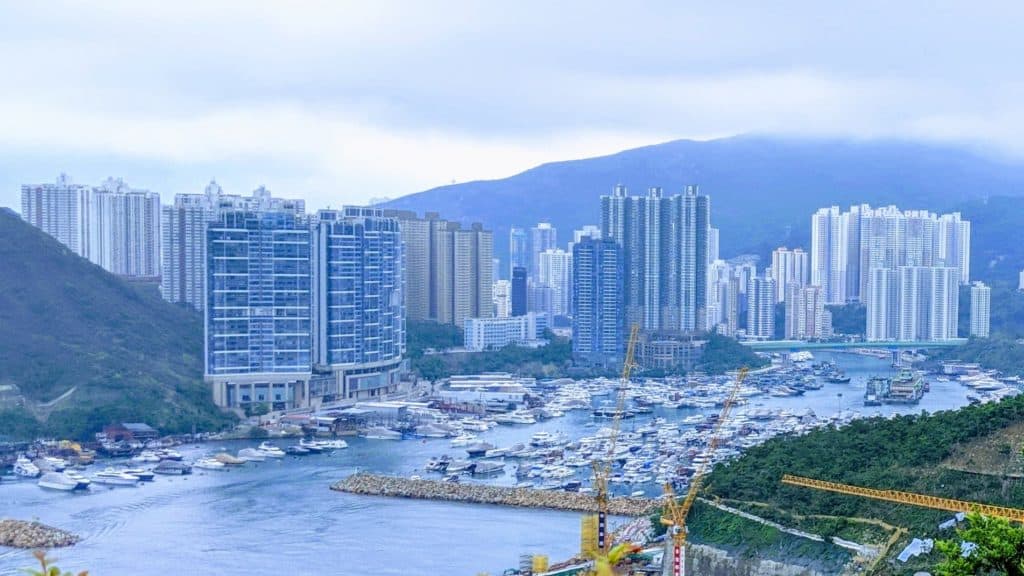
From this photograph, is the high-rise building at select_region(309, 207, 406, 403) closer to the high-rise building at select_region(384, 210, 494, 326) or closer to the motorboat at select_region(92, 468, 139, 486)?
the motorboat at select_region(92, 468, 139, 486)

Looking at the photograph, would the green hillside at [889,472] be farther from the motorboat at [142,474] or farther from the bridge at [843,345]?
the bridge at [843,345]

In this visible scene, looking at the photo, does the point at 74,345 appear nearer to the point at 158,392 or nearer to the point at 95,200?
the point at 158,392

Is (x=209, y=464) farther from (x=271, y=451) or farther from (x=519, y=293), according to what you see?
(x=519, y=293)

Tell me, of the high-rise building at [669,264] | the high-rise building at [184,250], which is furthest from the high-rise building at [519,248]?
the high-rise building at [184,250]

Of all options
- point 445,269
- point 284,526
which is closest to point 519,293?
point 445,269

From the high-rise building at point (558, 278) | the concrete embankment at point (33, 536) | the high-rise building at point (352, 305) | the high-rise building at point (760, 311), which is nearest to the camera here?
the concrete embankment at point (33, 536)

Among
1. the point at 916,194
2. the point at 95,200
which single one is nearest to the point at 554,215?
the point at 916,194

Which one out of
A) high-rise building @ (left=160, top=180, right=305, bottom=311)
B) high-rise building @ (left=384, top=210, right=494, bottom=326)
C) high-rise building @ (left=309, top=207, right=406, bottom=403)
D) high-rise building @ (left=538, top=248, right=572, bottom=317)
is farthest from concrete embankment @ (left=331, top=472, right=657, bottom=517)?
high-rise building @ (left=538, top=248, right=572, bottom=317)
